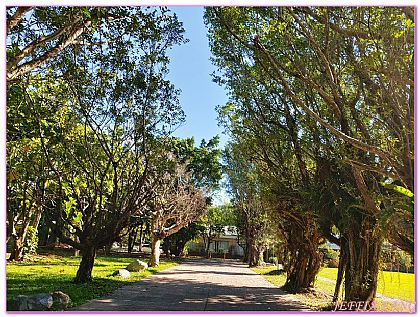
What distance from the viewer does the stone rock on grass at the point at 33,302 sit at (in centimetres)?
580

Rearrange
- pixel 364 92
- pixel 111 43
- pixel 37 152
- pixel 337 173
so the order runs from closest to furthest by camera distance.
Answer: pixel 364 92 → pixel 111 43 → pixel 337 173 → pixel 37 152

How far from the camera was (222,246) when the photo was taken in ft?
136

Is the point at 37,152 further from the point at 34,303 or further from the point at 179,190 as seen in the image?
the point at 179,190

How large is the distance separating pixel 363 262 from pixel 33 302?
5.63m

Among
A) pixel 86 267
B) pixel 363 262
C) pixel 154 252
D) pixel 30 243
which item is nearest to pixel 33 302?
pixel 86 267

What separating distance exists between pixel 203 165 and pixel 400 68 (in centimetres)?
1620

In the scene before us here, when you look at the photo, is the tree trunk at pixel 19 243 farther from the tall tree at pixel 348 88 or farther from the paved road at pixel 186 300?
the tall tree at pixel 348 88

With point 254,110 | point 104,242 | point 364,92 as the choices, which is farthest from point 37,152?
point 364,92

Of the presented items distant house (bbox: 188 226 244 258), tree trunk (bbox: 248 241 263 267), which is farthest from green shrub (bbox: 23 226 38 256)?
distant house (bbox: 188 226 244 258)

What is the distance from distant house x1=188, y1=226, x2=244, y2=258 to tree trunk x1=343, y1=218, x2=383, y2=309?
1220 inches

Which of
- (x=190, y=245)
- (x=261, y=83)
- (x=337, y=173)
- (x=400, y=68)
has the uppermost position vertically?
(x=261, y=83)

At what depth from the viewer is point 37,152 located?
11.5 metres

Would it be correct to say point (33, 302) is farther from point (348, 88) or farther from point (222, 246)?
point (222, 246)

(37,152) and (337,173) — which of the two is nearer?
(337,173)
